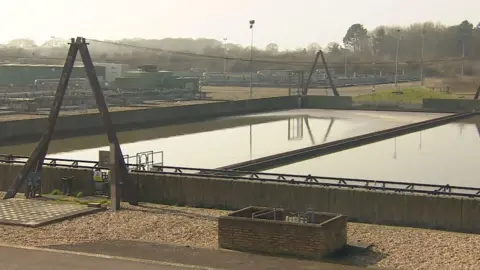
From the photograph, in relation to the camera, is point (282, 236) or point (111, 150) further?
point (111, 150)

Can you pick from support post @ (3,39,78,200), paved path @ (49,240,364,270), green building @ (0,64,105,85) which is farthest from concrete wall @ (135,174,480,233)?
green building @ (0,64,105,85)

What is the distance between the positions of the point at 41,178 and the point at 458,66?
79238 millimetres

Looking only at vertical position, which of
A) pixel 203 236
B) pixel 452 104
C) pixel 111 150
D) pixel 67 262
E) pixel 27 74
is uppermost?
pixel 27 74

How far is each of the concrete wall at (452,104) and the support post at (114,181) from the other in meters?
44.3

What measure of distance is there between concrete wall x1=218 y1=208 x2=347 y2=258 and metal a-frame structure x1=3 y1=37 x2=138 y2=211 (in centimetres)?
486

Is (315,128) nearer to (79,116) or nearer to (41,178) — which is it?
(79,116)

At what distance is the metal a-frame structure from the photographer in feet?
59.4

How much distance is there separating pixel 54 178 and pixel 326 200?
25.4ft

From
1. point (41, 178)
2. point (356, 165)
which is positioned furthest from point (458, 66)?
point (41, 178)

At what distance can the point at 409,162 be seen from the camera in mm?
29344

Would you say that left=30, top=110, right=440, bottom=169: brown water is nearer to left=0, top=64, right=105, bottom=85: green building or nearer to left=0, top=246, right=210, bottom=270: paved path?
left=0, top=246, right=210, bottom=270: paved path

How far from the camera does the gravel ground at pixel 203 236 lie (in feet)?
42.7

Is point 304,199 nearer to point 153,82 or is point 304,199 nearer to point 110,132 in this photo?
point 110,132

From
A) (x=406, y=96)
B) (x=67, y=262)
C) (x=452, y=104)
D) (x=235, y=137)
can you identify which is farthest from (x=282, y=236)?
(x=406, y=96)
